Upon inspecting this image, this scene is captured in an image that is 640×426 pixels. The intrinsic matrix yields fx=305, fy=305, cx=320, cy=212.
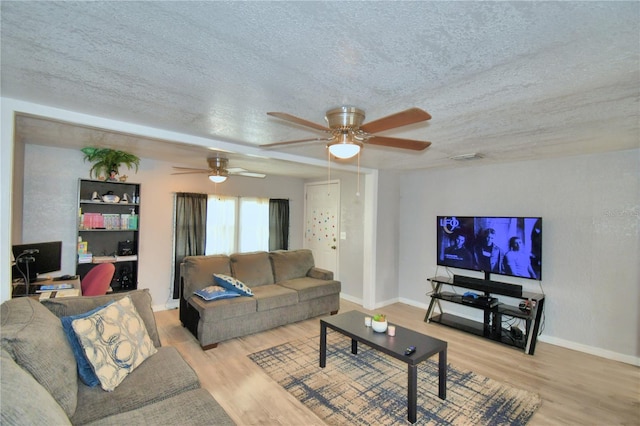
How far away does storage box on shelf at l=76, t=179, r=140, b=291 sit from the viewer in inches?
154

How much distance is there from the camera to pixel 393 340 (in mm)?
2633

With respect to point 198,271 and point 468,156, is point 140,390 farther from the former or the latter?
point 468,156

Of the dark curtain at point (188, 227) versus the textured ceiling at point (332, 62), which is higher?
the textured ceiling at point (332, 62)

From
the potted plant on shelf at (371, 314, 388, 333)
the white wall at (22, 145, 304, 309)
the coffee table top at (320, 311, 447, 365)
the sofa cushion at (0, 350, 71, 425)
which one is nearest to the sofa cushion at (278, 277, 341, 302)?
the coffee table top at (320, 311, 447, 365)

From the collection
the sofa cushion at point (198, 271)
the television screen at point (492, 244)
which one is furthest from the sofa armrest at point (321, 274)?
the television screen at point (492, 244)

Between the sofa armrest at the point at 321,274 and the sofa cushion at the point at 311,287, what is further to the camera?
the sofa armrest at the point at 321,274

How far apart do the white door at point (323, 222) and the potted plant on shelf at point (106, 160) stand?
321 cm

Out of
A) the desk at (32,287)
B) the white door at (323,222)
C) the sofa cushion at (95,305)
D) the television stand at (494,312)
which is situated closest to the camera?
the sofa cushion at (95,305)

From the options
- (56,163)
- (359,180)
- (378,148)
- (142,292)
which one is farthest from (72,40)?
(359,180)

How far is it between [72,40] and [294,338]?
3.36 meters

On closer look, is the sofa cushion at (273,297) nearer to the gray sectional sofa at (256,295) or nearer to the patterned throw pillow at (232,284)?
the gray sectional sofa at (256,295)

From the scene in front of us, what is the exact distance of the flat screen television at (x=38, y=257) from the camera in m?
2.85

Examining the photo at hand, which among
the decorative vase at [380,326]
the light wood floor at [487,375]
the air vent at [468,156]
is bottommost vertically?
the light wood floor at [487,375]

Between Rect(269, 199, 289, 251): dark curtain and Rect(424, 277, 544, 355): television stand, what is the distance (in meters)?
2.95
